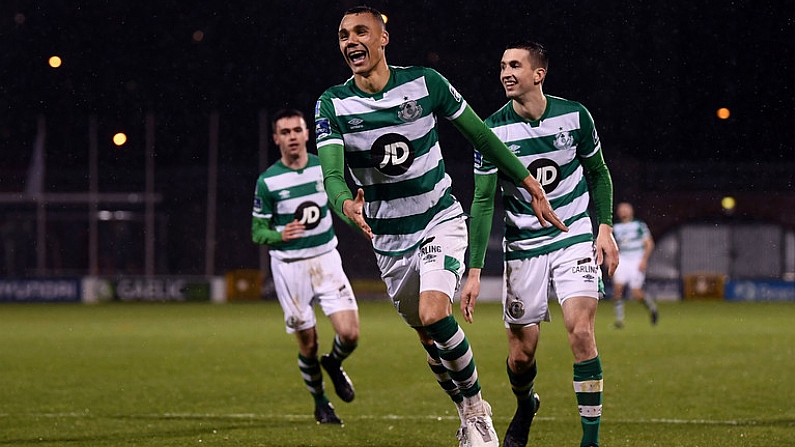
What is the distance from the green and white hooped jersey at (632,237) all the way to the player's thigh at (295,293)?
45.9 ft

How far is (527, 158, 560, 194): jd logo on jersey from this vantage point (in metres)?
6.84

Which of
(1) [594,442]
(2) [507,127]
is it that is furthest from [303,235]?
(1) [594,442]

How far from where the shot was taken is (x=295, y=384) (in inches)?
465

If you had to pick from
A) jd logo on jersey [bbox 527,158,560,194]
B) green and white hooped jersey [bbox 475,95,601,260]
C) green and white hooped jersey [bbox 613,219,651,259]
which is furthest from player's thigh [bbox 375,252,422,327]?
green and white hooped jersey [bbox 613,219,651,259]

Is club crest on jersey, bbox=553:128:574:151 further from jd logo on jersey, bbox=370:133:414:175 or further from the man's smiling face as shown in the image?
the man's smiling face

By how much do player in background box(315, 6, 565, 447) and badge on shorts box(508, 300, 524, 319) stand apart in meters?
0.57

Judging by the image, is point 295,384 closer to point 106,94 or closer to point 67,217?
point 67,217

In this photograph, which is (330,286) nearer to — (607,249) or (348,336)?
(348,336)

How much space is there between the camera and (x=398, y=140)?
6355mm

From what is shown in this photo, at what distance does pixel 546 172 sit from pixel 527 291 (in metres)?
0.71

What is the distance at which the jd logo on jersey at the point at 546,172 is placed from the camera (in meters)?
6.84

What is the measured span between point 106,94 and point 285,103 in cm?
759

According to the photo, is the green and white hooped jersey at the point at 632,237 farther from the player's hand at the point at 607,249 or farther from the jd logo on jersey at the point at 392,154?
the jd logo on jersey at the point at 392,154

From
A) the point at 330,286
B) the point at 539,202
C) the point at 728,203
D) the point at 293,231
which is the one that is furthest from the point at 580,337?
the point at 728,203
